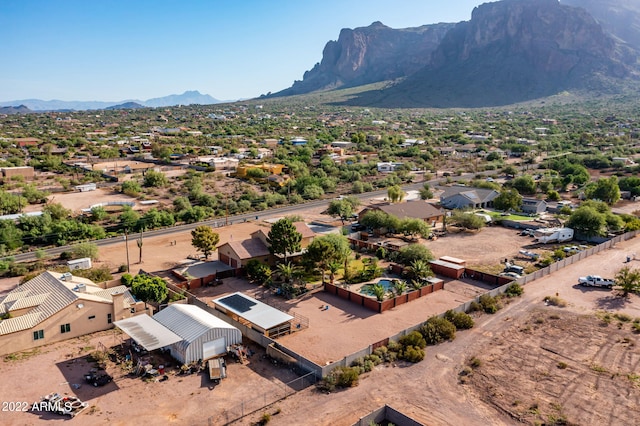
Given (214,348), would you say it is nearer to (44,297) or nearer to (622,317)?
(44,297)

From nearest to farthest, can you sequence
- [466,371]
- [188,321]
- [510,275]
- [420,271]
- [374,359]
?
1. [466,371]
2. [374,359]
3. [188,321]
4. [420,271]
5. [510,275]

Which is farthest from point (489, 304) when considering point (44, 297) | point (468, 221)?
point (44, 297)

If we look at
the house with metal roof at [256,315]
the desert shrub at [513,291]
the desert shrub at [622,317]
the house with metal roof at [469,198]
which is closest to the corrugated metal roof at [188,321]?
the house with metal roof at [256,315]

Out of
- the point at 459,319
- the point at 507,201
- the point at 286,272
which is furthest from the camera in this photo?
the point at 507,201

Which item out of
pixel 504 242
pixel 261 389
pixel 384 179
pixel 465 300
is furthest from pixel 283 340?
pixel 384 179

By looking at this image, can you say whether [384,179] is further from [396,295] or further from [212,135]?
[212,135]

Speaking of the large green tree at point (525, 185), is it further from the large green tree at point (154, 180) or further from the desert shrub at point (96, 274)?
the desert shrub at point (96, 274)

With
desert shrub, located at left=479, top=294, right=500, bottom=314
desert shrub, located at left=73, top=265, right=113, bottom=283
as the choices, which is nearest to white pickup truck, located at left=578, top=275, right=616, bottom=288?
desert shrub, located at left=479, top=294, right=500, bottom=314
